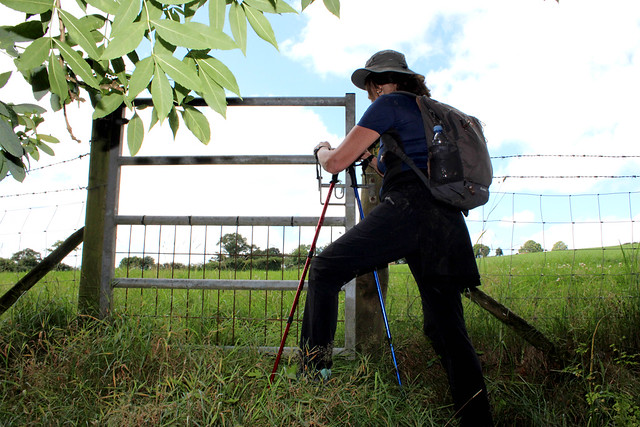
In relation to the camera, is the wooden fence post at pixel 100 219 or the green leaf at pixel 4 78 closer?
the green leaf at pixel 4 78

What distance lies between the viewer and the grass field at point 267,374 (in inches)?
94.3

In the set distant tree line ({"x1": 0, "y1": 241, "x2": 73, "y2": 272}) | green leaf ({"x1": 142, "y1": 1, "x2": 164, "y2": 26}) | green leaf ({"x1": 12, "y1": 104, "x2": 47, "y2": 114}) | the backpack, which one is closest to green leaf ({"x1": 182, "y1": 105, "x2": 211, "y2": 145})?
green leaf ({"x1": 142, "y1": 1, "x2": 164, "y2": 26})

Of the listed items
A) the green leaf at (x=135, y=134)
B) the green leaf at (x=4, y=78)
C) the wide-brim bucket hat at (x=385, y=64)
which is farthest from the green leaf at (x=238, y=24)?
the wide-brim bucket hat at (x=385, y=64)

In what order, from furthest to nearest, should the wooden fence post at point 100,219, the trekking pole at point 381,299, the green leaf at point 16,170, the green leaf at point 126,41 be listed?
the wooden fence post at point 100,219 → the trekking pole at point 381,299 → the green leaf at point 16,170 → the green leaf at point 126,41

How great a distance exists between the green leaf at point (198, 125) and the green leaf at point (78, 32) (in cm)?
32

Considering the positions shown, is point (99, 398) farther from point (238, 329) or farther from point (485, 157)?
point (485, 157)

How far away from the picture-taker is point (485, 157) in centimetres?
248

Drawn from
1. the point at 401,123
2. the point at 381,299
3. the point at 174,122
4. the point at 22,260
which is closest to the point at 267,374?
the point at 381,299

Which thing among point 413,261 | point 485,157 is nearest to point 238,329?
point 413,261

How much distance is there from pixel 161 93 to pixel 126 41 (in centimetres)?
12

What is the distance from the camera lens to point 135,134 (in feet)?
4.60

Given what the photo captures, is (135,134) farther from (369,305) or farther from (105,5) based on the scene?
(369,305)

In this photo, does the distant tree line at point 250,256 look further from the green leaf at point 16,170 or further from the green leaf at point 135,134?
the green leaf at point 135,134

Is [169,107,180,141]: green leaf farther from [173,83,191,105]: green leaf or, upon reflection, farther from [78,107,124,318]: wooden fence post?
[78,107,124,318]: wooden fence post
